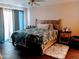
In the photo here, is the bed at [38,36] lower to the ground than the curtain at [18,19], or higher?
lower

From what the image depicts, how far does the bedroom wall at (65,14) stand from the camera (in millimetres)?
5383

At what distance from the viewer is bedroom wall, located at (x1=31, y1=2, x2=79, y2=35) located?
538cm

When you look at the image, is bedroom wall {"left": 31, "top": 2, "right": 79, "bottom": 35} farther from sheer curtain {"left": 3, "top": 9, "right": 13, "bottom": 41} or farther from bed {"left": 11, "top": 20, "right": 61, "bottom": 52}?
sheer curtain {"left": 3, "top": 9, "right": 13, "bottom": 41}

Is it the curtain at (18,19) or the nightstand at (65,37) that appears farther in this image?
the curtain at (18,19)

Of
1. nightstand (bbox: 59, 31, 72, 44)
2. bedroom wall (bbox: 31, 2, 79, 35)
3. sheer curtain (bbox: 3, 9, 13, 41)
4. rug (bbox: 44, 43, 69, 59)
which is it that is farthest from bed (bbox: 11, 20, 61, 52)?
sheer curtain (bbox: 3, 9, 13, 41)

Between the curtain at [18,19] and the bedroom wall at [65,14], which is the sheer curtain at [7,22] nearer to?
the curtain at [18,19]

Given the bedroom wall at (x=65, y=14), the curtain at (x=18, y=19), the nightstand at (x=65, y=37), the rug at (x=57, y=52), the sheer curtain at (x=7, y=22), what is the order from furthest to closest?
the curtain at (x=18, y=19)
the sheer curtain at (x=7, y=22)
the bedroom wall at (x=65, y=14)
the nightstand at (x=65, y=37)
the rug at (x=57, y=52)

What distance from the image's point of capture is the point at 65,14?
18.6ft

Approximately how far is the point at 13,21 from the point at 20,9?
3.30ft

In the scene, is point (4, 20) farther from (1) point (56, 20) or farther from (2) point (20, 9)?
(1) point (56, 20)

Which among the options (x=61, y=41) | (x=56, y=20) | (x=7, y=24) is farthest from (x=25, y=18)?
(x=61, y=41)

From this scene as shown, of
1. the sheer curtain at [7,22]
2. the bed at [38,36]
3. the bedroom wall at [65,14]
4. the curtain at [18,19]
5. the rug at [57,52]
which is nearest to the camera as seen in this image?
the rug at [57,52]

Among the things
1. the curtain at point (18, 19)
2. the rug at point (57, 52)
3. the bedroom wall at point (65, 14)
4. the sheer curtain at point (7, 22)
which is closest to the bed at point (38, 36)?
the rug at point (57, 52)

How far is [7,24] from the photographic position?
6.12 metres
